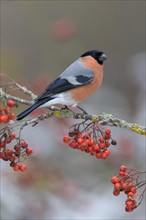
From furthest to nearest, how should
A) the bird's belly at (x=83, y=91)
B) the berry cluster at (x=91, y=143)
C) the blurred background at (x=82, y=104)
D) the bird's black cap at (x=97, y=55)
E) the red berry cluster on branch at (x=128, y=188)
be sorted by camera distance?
the blurred background at (x=82, y=104) < the bird's black cap at (x=97, y=55) < the bird's belly at (x=83, y=91) < the berry cluster at (x=91, y=143) < the red berry cluster on branch at (x=128, y=188)

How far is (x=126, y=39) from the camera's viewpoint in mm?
7852

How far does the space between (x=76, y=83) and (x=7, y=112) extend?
3.23ft

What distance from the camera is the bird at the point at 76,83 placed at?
10.4 feet

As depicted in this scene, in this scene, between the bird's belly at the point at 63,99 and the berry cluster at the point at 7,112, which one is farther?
Answer: the bird's belly at the point at 63,99

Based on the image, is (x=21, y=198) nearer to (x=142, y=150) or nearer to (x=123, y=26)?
(x=142, y=150)

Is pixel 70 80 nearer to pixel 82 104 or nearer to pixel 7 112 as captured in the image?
pixel 7 112

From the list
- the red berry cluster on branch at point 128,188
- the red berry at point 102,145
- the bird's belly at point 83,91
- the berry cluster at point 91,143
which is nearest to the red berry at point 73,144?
the berry cluster at point 91,143

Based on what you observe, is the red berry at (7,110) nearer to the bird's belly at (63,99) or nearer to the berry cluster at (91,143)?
the berry cluster at (91,143)

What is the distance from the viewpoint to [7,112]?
7.88 feet

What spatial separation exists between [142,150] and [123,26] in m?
3.37

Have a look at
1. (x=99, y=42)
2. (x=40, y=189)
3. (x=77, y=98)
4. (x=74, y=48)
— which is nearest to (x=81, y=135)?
(x=77, y=98)

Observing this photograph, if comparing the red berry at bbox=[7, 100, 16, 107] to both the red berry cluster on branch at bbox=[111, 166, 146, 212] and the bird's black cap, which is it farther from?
the bird's black cap

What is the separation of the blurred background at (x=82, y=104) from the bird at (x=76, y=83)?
729 mm

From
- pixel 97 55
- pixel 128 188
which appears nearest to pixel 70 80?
pixel 97 55
